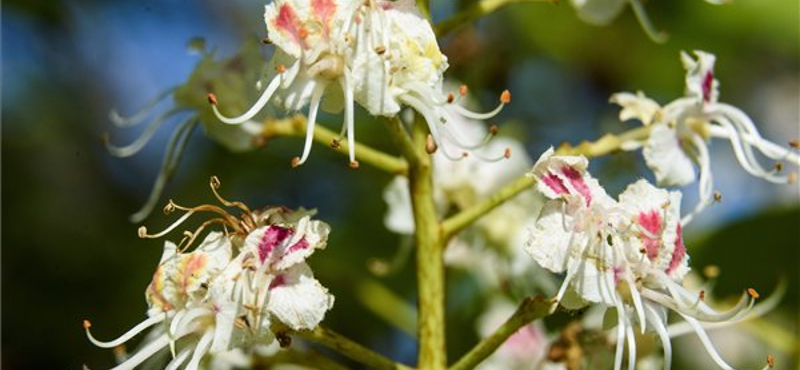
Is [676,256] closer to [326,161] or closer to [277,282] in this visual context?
[277,282]

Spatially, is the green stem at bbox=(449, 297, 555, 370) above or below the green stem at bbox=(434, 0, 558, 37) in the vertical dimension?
below

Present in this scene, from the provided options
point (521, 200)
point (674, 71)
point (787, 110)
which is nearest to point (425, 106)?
point (521, 200)

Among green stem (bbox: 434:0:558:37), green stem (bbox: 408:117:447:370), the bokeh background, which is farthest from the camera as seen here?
the bokeh background

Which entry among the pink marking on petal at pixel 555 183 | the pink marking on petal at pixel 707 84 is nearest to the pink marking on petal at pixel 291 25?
the pink marking on petal at pixel 555 183

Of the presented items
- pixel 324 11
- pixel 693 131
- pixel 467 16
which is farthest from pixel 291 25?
pixel 693 131

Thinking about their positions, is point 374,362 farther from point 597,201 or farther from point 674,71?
point 674,71

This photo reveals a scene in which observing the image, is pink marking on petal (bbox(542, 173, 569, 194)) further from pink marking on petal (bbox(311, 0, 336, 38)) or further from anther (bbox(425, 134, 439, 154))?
pink marking on petal (bbox(311, 0, 336, 38))

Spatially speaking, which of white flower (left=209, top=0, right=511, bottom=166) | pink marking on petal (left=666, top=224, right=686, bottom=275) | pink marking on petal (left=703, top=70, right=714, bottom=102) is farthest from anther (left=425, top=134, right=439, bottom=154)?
pink marking on petal (left=703, top=70, right=714, bottom=102)

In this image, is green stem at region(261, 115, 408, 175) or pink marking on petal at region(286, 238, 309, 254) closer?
pink marking on petal at region(286, 238, 309, 254)
